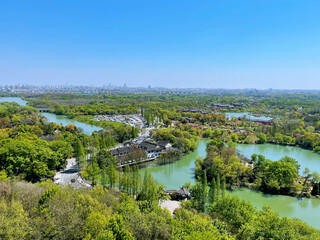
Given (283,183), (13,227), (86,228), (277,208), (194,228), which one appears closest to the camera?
(13,227)

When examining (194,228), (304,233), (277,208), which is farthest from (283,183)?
(194,228)

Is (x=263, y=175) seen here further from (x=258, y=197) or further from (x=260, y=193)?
(x=258, y=197)

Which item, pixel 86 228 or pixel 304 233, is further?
pixel 304 233

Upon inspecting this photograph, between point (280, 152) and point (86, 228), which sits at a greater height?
point (86, 228)

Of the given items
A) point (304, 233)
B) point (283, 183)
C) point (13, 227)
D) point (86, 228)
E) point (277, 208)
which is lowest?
point (277, 208)

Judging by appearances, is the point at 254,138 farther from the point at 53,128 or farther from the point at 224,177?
the point at 53,128

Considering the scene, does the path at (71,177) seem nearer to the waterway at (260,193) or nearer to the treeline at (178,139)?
the waterway at (260,193)

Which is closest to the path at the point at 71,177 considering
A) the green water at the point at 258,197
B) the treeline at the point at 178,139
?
the green water at the point at 258,197

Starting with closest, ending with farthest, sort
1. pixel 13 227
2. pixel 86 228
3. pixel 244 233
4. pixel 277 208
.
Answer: pixel 13 227, pixel 86 228, pixel 244 233, pixel 277 208
